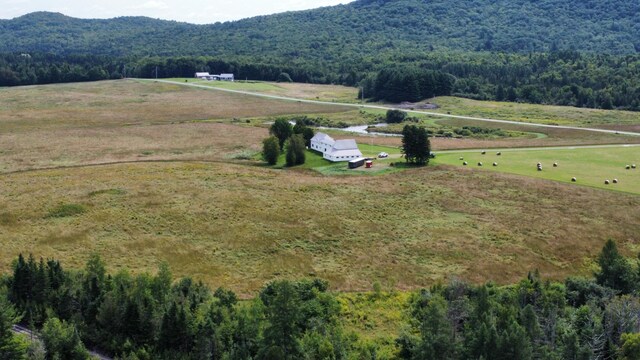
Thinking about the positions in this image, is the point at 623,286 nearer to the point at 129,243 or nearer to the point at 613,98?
the point at 129,243

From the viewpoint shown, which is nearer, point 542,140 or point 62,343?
point 62,343

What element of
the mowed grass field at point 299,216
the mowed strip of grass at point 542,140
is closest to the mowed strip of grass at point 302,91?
the mowed strip of grass at point 542,140

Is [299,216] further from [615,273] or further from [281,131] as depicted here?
[281,131]

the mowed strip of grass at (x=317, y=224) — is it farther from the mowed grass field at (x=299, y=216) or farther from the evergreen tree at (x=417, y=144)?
the evergreen tree at (x=417, y=144)

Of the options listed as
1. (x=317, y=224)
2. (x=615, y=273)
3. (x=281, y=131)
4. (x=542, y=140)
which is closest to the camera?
(x=615, y=273)

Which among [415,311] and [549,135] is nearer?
[415,311]

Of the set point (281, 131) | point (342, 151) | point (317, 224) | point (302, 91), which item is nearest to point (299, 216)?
point (317, 224)

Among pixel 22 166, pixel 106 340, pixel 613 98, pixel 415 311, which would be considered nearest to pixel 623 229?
pixel 415 311
